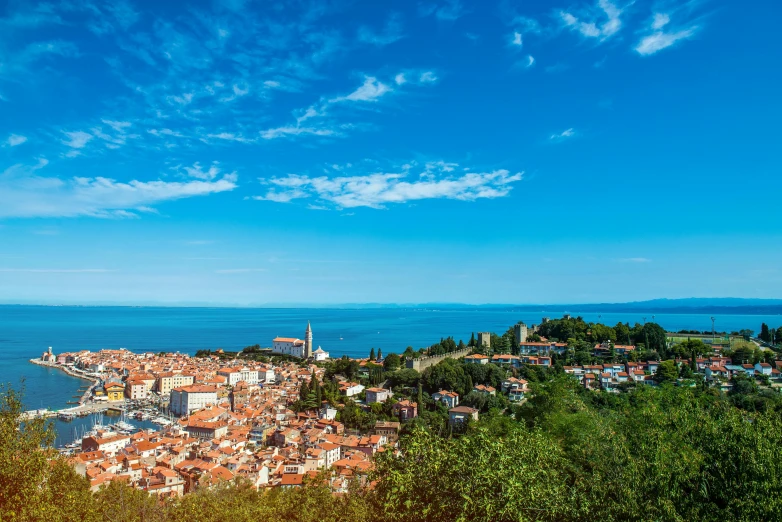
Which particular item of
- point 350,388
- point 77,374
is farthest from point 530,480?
point 77,374

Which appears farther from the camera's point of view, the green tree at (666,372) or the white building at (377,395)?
the white building at (377,395)

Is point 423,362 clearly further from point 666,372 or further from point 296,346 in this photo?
point 296,346

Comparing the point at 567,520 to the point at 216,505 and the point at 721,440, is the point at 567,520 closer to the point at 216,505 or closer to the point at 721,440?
the point at 721,440

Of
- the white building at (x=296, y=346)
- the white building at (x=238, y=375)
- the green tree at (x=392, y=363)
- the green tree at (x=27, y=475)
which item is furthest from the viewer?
the white building at (x=296, y=346)

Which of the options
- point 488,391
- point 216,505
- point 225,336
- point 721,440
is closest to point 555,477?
point 721,440

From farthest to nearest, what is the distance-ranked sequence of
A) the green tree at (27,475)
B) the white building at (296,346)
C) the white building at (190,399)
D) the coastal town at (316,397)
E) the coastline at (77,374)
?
the white building at (296,346)
the coastline at (77,374)
the white building at (190,399)
the coastal town at (316,397)
the green tree at (27,475)

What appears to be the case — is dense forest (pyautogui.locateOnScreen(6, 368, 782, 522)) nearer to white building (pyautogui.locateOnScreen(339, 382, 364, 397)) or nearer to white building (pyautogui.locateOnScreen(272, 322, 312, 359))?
white building (pyautogui.locateOnScreen(339, 382, 364, 397))

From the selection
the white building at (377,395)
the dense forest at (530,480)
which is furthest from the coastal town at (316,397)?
the dense forest at (530,480)

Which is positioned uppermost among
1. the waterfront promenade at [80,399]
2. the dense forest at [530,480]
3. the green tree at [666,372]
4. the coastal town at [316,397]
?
the dense forest at [530,480]

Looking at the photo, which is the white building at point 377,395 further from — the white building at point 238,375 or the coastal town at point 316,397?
the white building at point 238,375
